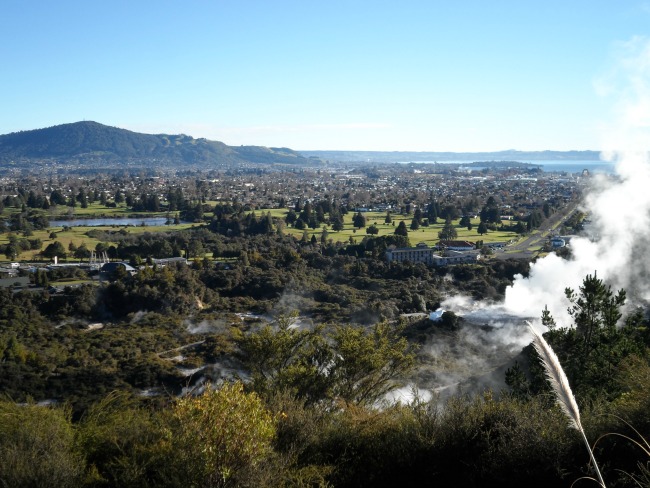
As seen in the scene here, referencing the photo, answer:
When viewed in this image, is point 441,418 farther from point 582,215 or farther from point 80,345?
point 582,215

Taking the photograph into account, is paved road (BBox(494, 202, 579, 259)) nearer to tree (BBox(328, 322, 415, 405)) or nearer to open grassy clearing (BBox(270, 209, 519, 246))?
open grassy clearing (BBox(270, 209, 519, 246))

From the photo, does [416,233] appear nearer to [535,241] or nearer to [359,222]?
[359,222]

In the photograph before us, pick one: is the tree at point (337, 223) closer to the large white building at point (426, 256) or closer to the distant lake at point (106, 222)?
the large white building at point (426, 256)

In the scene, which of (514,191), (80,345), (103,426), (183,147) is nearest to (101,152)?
(183,147)

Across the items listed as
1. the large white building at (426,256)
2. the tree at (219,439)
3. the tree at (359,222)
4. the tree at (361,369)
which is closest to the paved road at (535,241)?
the large white building at (426,256)

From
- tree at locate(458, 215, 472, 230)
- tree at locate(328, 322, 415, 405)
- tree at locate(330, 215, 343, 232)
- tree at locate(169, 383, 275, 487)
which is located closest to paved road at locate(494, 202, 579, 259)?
tree at locate(458, 215, 472, 230)
